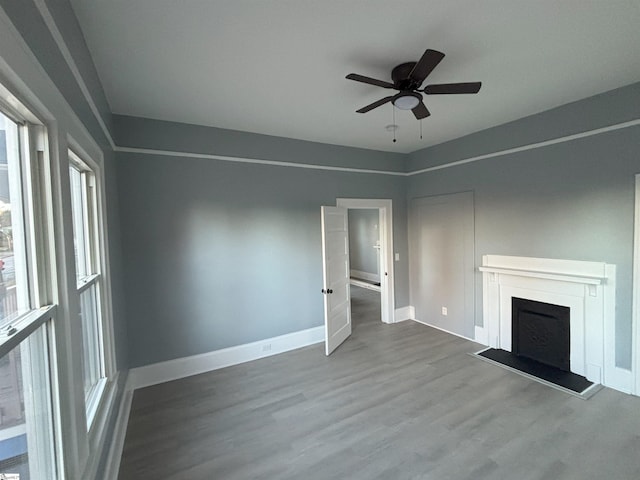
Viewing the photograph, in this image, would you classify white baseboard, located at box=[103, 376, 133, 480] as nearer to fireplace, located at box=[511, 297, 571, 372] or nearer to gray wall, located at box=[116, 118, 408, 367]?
gray wall, located at box=[116, 118, 408, 367]

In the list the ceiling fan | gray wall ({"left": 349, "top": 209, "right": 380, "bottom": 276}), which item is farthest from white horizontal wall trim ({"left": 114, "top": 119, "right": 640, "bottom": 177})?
gray wall ({"left": 349, "top": 209, "right": 380, "bottom": 276})

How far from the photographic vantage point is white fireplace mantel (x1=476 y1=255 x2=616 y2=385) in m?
2.84

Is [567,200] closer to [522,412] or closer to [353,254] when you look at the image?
[522,412]

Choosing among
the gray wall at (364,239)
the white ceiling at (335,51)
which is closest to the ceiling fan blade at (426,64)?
the white ceiling at (335,51)

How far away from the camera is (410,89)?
213 cm

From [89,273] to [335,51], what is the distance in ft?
7.70

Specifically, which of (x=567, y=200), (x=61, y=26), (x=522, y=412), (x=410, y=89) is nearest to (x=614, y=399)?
(x=522, y=412)

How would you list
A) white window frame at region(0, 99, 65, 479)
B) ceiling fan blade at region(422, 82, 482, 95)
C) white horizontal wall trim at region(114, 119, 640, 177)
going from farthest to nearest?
white horizontal wall trim at region(114, 119, 640, 177) < ceiling fan blade at region(422, 82, 482, 95) < white window frame at region(0, 99, 65, 479)

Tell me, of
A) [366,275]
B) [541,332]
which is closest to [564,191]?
[541,332]

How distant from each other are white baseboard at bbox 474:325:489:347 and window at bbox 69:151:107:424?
4200 millimetres

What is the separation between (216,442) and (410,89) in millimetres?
3086

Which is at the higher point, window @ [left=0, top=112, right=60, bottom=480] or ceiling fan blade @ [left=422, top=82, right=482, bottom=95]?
ceiling fan blade @ [left=422, top=82, right=482, bottom=95]

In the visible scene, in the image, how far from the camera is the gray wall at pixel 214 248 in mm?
3055

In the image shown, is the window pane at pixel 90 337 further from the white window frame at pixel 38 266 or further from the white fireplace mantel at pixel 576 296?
the white fireplace mantel at pixel 576 296
